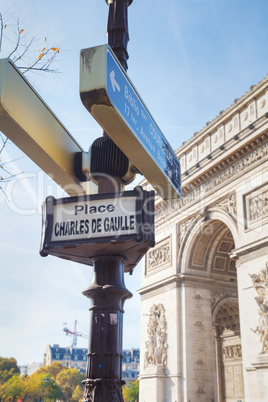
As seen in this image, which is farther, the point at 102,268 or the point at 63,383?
the point at 63,383

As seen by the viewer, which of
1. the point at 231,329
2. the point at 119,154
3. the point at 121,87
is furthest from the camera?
the point at 231,329

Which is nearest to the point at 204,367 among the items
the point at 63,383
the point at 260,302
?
the point at 260,302

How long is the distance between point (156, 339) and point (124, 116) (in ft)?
66.1

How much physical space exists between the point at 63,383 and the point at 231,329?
A: 2199 inches

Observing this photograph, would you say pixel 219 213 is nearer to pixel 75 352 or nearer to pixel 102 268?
pixel 102 268

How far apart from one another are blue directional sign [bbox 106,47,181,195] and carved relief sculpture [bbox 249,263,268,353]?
45.0 feet

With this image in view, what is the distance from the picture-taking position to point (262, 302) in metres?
16.0

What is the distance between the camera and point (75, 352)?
10250 centimetres

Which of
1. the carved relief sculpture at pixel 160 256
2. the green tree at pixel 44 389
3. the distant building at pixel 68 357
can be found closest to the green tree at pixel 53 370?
the green tree at pixel 44 389

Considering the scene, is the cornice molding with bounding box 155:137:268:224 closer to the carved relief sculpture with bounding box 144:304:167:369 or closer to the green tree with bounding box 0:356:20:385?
the carved relief sculpture with bounding box 144:304:167:369

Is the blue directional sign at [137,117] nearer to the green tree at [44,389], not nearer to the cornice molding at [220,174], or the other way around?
the cornice molding at [220,174]

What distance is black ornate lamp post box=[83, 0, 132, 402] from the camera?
7.17ft

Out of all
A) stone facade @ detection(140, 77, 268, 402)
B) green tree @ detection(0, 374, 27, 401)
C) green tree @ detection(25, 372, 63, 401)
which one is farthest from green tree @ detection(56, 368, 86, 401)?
stone facade @ detection(140, 77, 268, 402)

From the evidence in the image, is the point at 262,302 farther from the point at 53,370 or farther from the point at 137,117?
the point at 53,370
